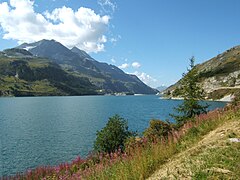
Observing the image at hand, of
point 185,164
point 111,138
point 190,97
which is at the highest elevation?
point 190,97

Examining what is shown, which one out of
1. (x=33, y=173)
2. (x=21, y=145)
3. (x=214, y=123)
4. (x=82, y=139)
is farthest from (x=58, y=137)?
(x=214, y=123)

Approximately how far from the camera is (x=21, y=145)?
48.3 meters

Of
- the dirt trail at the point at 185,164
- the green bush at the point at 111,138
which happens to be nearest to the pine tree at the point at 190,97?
the green bush at the point at 111,138

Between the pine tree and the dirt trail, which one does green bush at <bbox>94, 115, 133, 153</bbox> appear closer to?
the pine tree

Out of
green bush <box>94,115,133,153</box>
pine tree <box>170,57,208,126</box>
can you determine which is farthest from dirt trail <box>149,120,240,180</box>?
pine tree <box>170,57,208,126</box>

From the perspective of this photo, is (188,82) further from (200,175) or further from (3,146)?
(3,146)

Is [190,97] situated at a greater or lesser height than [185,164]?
greater

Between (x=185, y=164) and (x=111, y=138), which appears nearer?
(x=185, y=164)

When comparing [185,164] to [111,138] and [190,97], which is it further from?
[190,97]

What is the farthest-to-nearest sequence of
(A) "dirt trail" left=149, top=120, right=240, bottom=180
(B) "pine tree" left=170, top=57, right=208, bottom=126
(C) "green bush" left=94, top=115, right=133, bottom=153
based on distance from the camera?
(B) "pine tree" left=170, top=57, right=208, bottom=126 → (C) "green bush" left=94, top=115, right=133, bottom=153 → (A) "dirt trail" left=149, top=120, right=240, bottom=180

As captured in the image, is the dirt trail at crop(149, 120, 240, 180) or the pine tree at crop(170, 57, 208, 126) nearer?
the dirt trail at crop(149, 120, 240, 180)

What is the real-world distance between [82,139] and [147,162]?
45669 mm

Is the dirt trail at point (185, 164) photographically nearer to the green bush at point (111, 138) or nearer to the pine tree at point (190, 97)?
the green bush at point (111, 138)

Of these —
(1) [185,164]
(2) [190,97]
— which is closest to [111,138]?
(2) [190,97]
